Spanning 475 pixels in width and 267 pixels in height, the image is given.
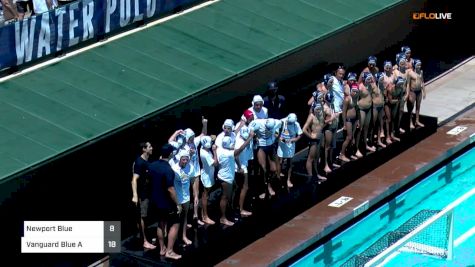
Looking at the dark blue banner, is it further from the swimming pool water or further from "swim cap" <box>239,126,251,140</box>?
the swimming pool water

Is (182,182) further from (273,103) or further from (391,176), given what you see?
(391,176)

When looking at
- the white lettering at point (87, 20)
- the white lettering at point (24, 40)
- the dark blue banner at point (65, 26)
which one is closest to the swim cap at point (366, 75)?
the dark blue banner at point (65, 26)

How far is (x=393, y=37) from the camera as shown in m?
28.3

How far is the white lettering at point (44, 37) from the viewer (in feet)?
63.5

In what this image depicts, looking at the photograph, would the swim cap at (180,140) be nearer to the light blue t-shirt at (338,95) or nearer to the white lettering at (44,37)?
the white lettering at (44,37)

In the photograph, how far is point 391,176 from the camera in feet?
74.2

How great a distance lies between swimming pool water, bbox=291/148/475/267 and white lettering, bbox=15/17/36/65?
5.40 metres

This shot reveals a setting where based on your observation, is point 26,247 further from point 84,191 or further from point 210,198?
point 210,198

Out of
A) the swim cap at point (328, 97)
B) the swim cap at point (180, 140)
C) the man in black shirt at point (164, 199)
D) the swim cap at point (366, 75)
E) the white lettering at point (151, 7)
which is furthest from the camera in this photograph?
the swim cap at point (366, 75)

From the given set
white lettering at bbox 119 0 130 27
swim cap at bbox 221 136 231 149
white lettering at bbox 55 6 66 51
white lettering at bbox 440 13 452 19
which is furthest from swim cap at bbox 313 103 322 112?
white lettering at bbox 440 13 452 19

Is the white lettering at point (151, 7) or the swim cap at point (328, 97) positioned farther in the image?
the white lettering at point (151, 7)

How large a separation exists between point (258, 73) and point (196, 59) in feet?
7.75

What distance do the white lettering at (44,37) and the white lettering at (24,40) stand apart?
6.7 inches

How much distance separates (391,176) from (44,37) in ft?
22.9
